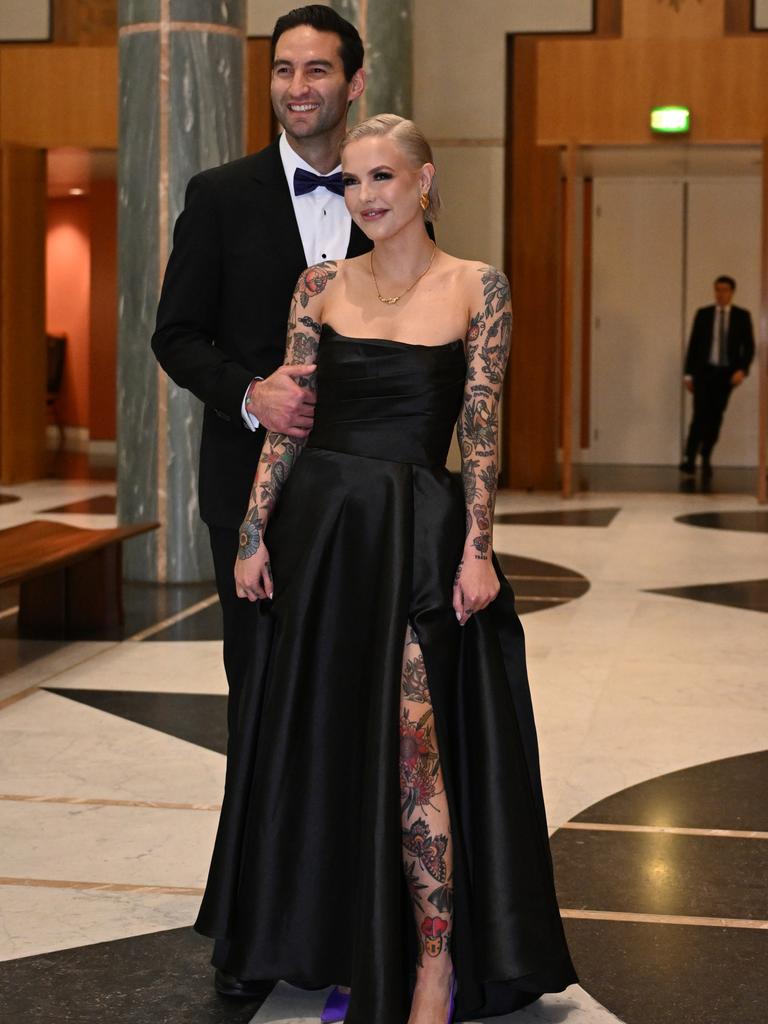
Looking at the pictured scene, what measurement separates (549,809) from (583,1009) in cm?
119

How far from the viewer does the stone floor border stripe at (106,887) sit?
3.29 m

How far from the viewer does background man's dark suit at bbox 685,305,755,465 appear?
13.9 m

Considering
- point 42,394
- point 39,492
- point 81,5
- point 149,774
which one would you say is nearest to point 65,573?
point 149,774

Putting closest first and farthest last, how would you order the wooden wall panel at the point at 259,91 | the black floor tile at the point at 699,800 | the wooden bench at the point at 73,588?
the black floor tile at the point at 699,800, the wooden bench at the point at 73,588, the wooden wall panel at the point at 259,91

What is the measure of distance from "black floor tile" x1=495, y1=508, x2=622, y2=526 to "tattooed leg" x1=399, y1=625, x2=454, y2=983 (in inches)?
289

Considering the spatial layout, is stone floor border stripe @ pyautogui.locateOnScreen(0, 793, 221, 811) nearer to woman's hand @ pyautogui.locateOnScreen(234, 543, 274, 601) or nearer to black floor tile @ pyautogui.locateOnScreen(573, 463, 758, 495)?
woman's hand @ pyautogui.locateOnScreen(234, 543, 274, 601)

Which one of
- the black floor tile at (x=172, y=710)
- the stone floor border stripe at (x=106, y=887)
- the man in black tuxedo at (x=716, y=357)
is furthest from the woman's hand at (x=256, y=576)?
the man in black tuxedo at (x=716, y=357)

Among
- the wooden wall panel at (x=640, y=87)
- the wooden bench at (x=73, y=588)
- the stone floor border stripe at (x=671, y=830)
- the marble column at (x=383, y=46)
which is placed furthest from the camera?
the wooden wall panel at (x=640, y=87)

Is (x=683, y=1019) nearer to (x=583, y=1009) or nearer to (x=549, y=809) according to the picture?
(x=583, y=1009)

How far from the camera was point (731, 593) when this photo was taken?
7242 millimetres

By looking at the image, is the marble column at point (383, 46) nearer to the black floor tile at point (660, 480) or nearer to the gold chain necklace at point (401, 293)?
the black floor tile at point (660, 480)

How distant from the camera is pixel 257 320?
297 cm

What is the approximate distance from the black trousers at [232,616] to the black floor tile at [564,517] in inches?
271

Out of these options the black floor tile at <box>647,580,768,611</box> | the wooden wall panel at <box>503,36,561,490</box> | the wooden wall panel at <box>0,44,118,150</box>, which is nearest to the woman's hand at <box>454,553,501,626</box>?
the black floor tile at <box>647,580,768,611</box>
